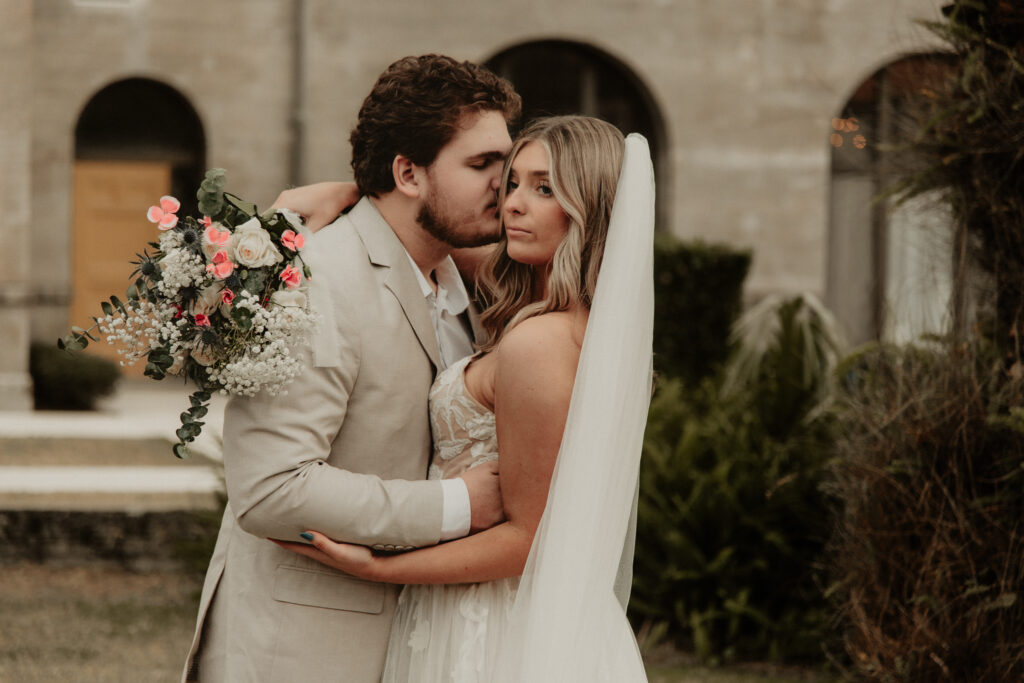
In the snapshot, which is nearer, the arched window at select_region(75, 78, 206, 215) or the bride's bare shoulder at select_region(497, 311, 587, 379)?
the bride's bare shoulder at select_region(497, 311, 587, 379)

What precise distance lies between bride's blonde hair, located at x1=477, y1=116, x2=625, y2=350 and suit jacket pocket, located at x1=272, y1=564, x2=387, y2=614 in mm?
700

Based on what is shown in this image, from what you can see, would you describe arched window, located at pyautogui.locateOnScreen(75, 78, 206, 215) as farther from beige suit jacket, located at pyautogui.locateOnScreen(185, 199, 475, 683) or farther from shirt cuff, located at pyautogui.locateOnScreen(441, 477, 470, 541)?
shirt cuff, located at pyautogui.locateOnScreen(441, 477, 470, 541)

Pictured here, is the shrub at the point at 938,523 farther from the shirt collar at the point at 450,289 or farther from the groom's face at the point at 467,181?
the groom's face at the point at 467,181

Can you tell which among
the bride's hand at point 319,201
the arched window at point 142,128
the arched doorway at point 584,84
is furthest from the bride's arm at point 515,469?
the arched doorway at point 584,84

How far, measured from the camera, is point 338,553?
2.49 m

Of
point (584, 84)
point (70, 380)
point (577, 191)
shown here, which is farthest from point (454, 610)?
point (584, 84)

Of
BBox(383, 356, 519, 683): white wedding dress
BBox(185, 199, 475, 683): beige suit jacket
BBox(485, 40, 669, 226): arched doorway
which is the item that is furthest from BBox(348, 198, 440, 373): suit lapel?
BBox(485, 40, 669, 226): arched doorway

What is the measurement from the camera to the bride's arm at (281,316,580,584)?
100 inches

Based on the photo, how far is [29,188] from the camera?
1226 cm

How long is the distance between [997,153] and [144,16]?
438 inches

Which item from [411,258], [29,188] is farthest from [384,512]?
[29,188]

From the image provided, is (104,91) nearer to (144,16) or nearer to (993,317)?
(144,16)

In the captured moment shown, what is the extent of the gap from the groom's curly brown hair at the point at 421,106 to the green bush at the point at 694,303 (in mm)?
6361

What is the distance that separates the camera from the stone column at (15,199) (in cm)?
1170
